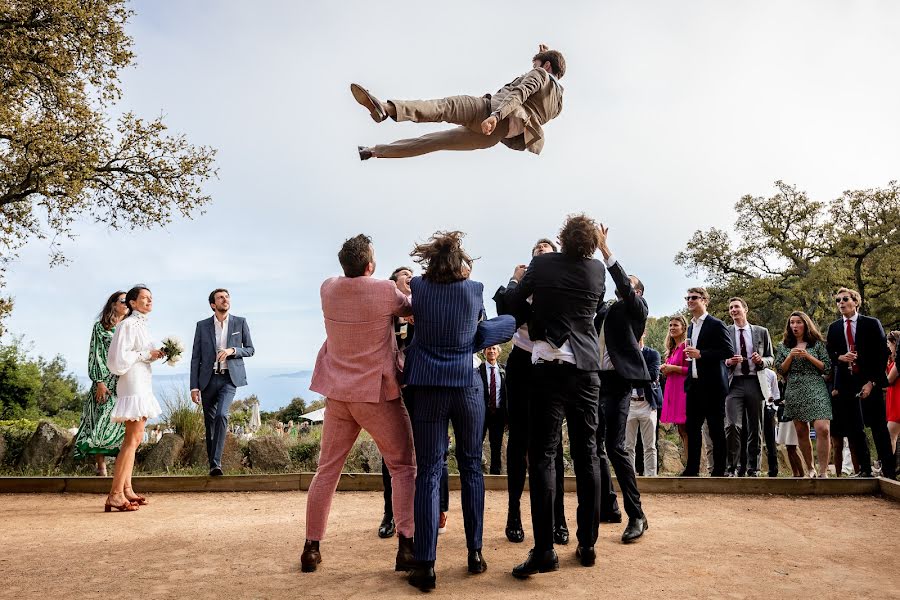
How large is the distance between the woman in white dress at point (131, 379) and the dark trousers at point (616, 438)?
402 cm

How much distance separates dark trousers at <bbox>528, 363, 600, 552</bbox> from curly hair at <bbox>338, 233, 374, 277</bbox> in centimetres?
125

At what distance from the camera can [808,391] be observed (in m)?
7.44

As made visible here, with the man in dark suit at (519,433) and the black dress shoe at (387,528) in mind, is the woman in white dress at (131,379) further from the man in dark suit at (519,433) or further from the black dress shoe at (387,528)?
the man in dark suit at (519,433)

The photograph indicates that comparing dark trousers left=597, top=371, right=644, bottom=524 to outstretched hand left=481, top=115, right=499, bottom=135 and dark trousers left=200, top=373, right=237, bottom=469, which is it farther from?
dark trousers left=200, top=373, right=237, bottom=469

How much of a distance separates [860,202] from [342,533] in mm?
28233

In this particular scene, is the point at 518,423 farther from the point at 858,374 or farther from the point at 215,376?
the point at 858,374

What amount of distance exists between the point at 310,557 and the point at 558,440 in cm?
170

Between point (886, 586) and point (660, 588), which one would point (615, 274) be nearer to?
point (660, 588)

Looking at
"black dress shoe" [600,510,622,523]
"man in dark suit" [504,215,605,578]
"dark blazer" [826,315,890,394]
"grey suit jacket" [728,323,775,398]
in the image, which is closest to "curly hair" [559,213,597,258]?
"man in dark suit" [504,215,605,578]

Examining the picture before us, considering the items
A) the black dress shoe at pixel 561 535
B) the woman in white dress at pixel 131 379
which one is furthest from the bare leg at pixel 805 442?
the woman in white dress at pixel 131 379

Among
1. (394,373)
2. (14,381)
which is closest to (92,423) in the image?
(394,373)

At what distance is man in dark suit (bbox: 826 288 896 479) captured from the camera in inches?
281

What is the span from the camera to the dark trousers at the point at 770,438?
7.87 meters

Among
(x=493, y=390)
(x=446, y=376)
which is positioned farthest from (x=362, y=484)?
(x=446, y=376)
